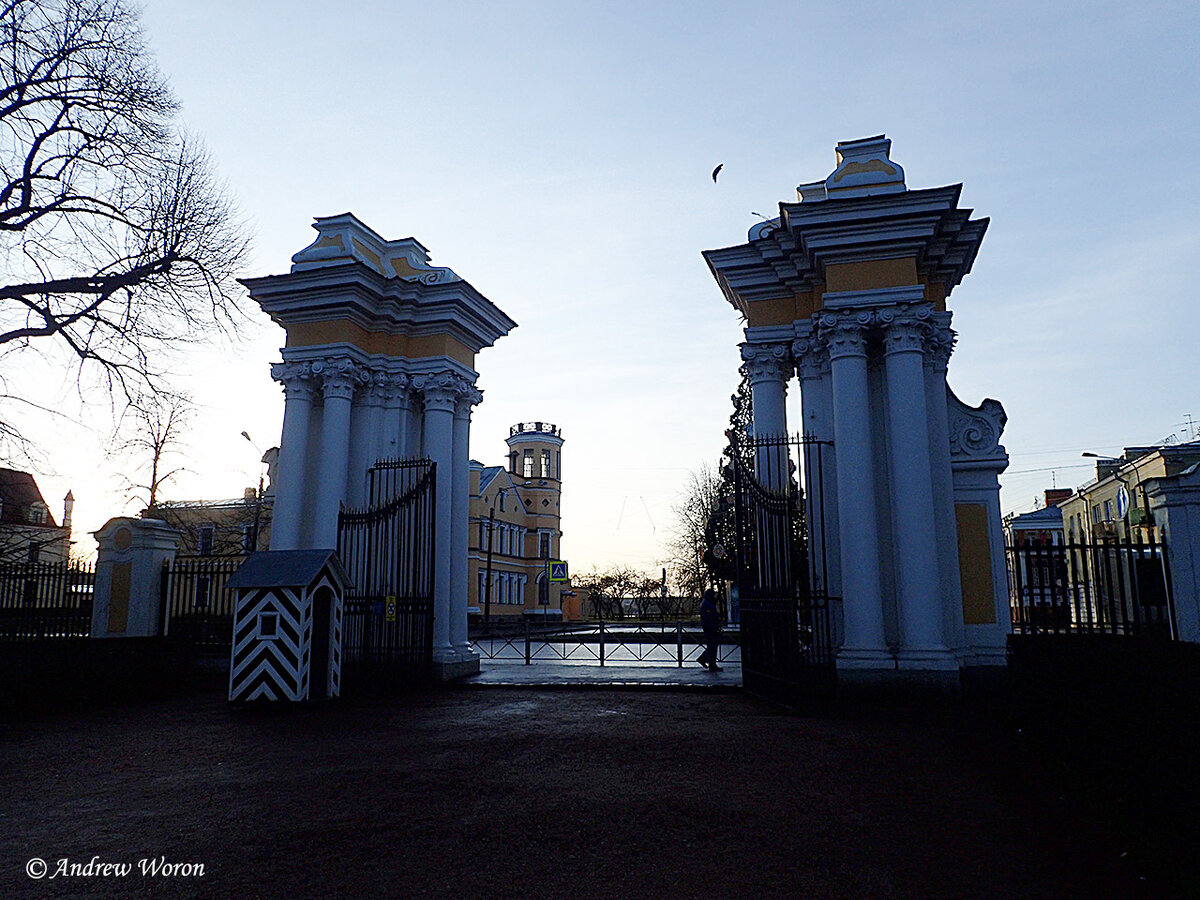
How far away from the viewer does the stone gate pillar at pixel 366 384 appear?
566 inches

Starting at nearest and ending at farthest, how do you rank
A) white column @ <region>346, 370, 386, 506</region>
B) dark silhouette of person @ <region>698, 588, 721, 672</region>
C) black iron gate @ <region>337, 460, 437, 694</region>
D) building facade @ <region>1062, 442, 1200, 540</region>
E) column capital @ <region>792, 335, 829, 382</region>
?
column capital @ <region>792, 335, 829, 382</region>, black iron gate @ <region>337, 460, 437, 694</region>, white column @ <region>346, 370, 386, 506</region>, dark silhouette of person @ <region>698, 588, 721, 672</region>, building facade @ <region>1062, 442, 1200, 540</region>

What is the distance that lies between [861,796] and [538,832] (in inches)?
102

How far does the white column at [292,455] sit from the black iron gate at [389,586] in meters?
1.16

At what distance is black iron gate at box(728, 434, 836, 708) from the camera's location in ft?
37.7

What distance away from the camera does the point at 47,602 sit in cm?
1534

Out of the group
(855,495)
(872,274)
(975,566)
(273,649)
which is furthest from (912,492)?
(273,649)

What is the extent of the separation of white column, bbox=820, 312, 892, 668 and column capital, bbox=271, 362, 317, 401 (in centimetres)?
910

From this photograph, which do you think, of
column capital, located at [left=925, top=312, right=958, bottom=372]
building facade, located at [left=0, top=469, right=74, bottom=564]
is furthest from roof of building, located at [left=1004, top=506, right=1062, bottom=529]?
building facade, located at [left=0, top=469, right=74, bottom=564]

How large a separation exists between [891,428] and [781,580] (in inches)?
110

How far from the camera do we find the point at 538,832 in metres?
5.22

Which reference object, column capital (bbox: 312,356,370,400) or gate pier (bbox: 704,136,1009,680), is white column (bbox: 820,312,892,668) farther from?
column capital (bbox: 312,356,370,400)

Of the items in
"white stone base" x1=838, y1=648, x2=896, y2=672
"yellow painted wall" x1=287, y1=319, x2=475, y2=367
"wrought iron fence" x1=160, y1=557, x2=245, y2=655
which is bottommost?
"white stone base" x1=838, y1=648, x2=896, y2=672

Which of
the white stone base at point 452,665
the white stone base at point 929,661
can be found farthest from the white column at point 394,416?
the white stone base at point 929,661

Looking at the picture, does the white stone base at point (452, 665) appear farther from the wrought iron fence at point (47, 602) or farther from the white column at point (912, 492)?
the white column at point (912, 492)
